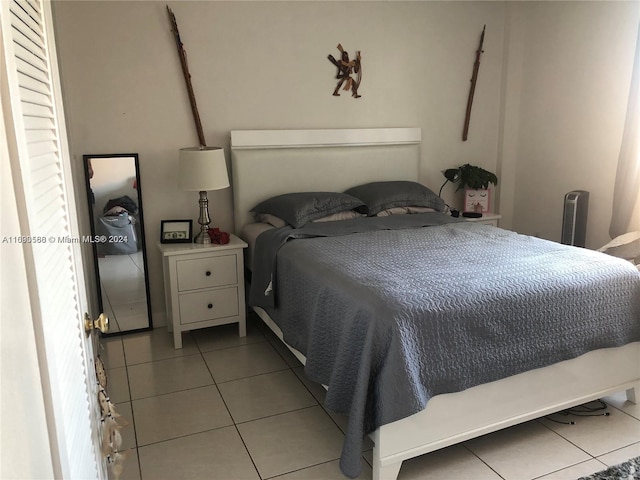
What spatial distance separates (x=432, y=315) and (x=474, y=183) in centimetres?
241

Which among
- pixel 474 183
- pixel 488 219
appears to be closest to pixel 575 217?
pixel 488 219

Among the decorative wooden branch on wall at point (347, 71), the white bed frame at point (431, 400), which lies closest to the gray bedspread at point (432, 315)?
the white bed frame at point (431, 400)

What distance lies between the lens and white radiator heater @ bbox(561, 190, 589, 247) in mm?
3682

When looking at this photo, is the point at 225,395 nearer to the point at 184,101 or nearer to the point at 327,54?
the point at 184,101

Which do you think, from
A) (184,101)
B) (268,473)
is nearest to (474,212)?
(184,101)

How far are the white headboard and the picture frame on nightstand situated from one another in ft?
1.11

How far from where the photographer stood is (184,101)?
3371 mm

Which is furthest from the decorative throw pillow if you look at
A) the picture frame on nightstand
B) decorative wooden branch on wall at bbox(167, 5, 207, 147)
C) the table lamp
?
decorative wooden branch on wall at bbox(167, 5, 207, 147)

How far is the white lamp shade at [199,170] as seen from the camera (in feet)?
10.2

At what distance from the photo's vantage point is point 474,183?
13.4ft

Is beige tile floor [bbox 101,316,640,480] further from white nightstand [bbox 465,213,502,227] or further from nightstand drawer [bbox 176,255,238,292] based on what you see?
white nightstand [bbox 465,213,502,227]

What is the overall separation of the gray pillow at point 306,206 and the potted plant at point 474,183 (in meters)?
1.06

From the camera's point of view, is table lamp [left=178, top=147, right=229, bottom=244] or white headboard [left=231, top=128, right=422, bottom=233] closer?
table lamp [left=178, top=147, right=229, bottom=244]

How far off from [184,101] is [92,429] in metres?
2.60
